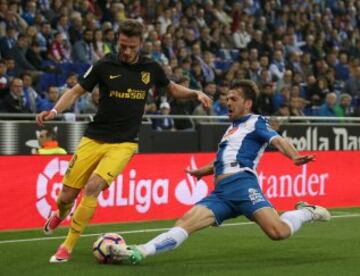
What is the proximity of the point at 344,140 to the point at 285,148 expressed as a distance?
1192 cm

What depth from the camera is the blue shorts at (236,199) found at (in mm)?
8992

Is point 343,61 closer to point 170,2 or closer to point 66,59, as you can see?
point 170,2

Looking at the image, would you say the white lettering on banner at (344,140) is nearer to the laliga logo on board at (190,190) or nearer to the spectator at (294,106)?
the spectator at (294,106)

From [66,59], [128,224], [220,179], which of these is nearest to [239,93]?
[220,179]

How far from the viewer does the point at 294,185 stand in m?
16.5

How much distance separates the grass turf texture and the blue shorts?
21.4 inches

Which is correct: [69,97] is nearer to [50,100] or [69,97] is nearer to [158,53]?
[50,100]

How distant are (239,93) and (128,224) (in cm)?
507

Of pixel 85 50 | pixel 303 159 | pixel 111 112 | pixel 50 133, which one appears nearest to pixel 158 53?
pixel 85 50

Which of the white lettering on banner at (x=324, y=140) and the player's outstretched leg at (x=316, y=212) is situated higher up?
the player's outstretched leg at (x=316, y=212)

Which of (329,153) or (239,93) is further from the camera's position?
(329,153)

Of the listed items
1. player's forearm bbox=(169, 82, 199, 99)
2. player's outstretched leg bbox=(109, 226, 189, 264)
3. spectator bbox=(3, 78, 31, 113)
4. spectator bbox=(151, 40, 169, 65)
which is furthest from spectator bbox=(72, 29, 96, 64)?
player's outstretched leg bbox=(109, 226, 189, 264)

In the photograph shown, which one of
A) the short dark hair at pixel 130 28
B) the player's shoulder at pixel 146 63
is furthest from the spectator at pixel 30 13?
the short dark hair at pixel 130 28

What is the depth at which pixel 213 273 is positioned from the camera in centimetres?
867
